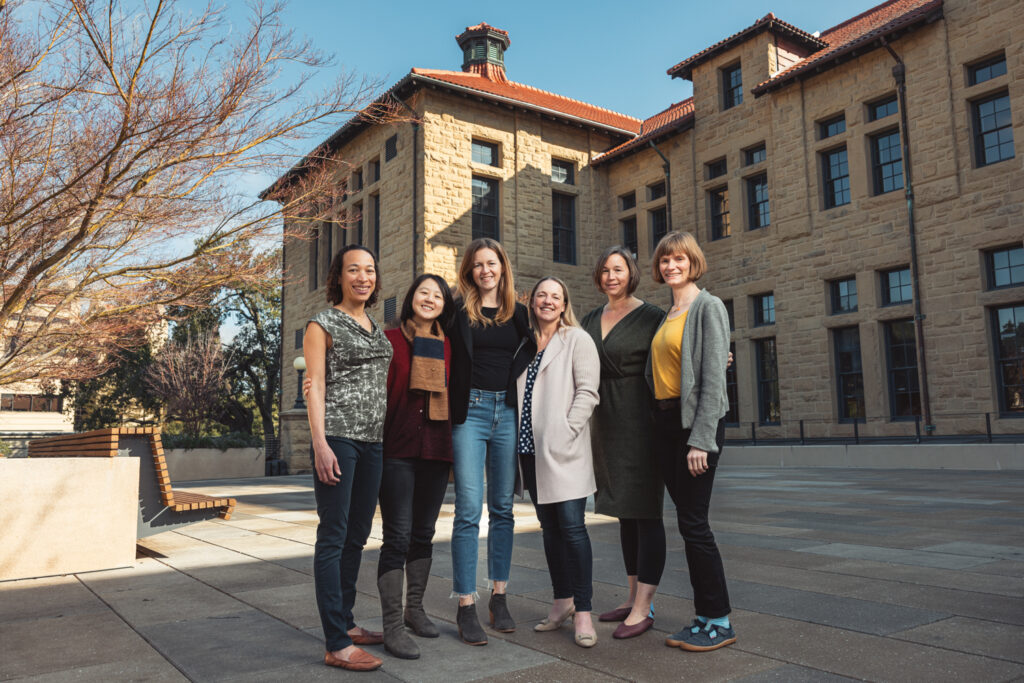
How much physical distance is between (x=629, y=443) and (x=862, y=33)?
67.9 feet

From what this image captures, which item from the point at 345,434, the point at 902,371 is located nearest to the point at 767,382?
the point at 902,371

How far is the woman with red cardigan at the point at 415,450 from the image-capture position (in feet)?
A: 11.8

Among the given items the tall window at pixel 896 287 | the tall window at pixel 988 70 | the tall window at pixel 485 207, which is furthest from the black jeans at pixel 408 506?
the tall window at pixel 485 207

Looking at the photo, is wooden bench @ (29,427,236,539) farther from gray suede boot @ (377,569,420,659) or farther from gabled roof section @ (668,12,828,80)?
gabled roof section @ (668,12,828,80)

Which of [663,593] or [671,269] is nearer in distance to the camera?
[671,269]

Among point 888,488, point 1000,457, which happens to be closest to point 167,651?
point 888,488

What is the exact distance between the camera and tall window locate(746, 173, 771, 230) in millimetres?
21641

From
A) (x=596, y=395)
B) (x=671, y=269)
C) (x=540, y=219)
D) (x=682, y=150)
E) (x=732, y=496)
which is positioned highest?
(x=682, y=150)

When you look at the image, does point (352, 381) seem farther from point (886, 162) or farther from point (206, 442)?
point (886, 162)

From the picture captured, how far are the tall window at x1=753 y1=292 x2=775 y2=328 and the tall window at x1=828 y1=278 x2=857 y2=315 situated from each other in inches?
68.5

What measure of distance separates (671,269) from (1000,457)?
1307cm

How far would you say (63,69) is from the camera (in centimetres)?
704

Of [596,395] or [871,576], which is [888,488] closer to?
[871,576]

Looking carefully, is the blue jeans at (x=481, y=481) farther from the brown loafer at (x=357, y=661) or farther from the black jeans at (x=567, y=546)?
the brown loafer at (x=357, y=661)
